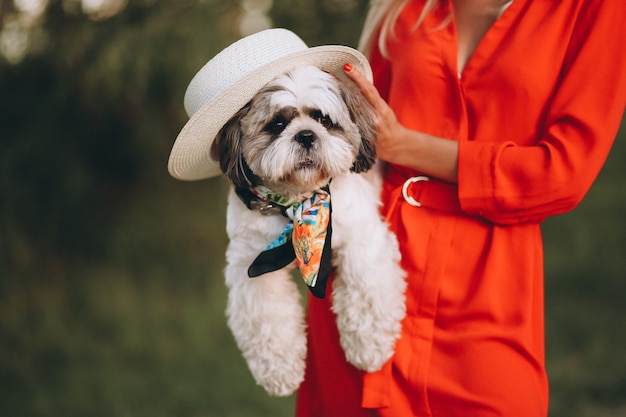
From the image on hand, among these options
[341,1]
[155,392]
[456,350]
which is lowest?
[155,392]

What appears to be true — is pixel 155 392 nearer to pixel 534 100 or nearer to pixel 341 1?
pixel 341 1

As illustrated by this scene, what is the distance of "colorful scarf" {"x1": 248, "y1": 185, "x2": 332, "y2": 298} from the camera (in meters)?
2.19

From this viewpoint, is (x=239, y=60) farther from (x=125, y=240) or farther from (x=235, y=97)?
(x=125, y=240)

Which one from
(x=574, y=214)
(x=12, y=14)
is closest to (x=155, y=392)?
(x=12, y=14)

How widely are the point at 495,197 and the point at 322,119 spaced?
654 mm

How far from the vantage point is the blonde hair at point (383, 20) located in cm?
248

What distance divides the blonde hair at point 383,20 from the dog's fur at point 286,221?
1.24 feet

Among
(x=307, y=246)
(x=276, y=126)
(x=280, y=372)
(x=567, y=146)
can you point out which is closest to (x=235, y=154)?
(x=276, y=126)

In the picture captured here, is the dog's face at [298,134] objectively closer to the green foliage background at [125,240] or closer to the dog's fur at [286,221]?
the dog's fur at [286,221]

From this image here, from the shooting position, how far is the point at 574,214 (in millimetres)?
8594

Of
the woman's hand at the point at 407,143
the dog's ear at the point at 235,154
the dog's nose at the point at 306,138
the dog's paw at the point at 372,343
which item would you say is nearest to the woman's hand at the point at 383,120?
the woman's hand at the point at 407,143

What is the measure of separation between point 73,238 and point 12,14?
2237 millimetres

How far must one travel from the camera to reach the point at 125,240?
7012mm

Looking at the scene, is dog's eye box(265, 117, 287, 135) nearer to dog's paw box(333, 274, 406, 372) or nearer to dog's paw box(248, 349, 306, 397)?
dog's paw box(333, 274, 406, 372)
